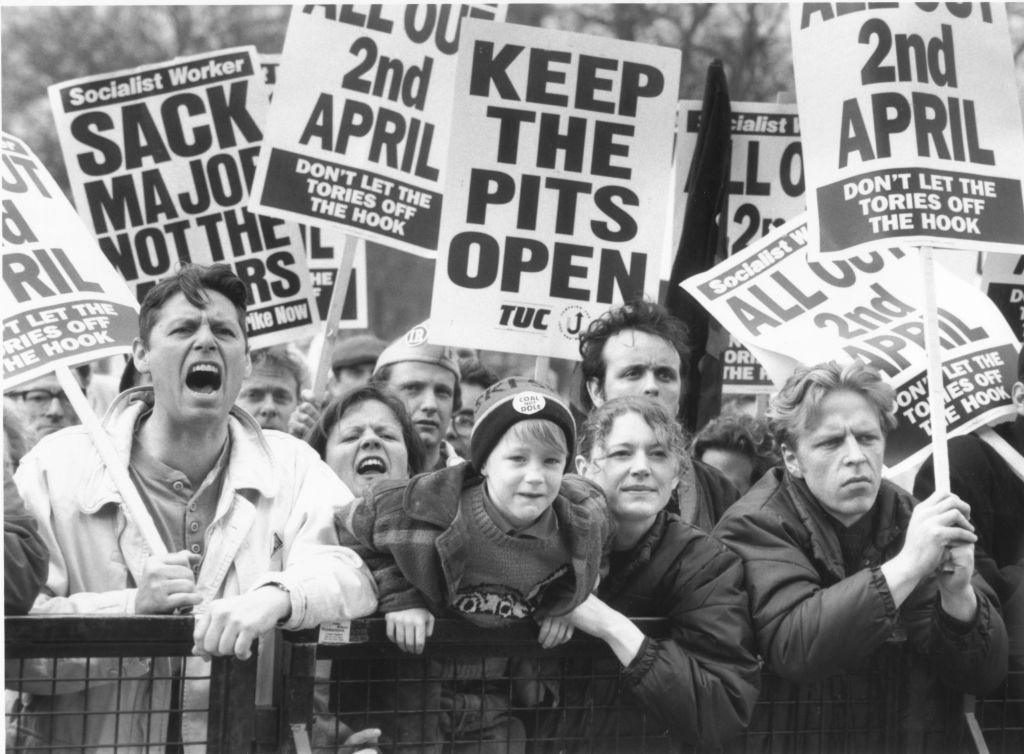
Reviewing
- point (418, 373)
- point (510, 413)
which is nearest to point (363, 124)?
point (418, 373)

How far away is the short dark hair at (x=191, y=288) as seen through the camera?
4340mm

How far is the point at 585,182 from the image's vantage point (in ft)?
20.3

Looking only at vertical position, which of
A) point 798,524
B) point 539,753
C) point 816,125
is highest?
point 816,125

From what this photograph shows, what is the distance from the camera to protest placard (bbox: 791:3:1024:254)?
4887mm

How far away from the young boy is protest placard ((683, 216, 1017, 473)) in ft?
4.99

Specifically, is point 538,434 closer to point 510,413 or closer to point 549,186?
point 510,413

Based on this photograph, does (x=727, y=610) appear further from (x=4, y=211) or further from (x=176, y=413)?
(x=4, y=211)

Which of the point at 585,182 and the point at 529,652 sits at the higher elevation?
the point at 585,182

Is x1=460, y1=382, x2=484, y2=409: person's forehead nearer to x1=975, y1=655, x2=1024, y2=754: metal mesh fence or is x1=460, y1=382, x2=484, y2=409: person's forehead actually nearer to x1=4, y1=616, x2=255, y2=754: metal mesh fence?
x1=975, y1=655, x2=1024, y2=754: metal mesh fence

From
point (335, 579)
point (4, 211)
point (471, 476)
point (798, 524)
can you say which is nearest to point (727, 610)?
point (798, 524)

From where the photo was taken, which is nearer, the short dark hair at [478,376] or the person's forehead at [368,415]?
the person's forehead at [368,415]

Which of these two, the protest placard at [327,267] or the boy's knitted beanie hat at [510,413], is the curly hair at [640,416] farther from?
the protest placard at [327,267]

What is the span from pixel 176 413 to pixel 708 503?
1763 millimetres

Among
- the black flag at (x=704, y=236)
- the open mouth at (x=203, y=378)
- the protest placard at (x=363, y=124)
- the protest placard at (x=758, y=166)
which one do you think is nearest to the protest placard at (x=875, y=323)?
the black flag at (x=704, y=236)
